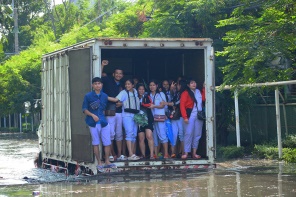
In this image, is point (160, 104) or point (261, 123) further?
point (261, 123)

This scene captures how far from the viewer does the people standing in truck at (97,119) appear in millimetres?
15711

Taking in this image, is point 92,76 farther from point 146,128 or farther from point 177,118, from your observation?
point 177,118

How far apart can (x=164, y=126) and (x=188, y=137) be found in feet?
1.97

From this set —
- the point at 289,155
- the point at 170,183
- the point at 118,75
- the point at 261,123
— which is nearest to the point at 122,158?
the point at 118,75

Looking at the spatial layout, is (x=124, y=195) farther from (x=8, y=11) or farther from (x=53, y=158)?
(x=8, y=11)

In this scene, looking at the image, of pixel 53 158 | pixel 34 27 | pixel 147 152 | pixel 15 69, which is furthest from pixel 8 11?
pixel 34 27

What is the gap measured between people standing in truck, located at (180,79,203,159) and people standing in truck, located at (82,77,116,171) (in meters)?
1.95

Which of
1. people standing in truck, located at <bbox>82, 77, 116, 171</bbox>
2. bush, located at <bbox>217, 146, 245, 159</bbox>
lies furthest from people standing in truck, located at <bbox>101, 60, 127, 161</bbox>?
bush, located at <bbox>217, 146, 245, 159</bbox>

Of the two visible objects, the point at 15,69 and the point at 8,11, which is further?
the point at 15,69

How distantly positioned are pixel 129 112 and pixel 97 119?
116 cm

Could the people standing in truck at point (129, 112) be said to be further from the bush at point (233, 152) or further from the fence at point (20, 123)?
the fence at point (20, 123)

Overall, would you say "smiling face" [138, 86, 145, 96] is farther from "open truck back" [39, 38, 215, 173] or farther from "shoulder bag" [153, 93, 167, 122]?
"open truck back" [39, 38, 215, 173]

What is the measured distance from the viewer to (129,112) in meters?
16.7

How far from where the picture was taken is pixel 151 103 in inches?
668
